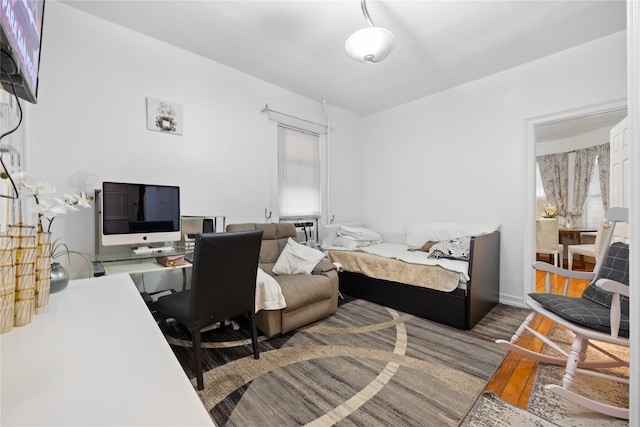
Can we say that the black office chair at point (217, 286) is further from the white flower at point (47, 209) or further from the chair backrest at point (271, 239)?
the chair backrest at point (271, 239)

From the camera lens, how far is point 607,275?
6.01ft

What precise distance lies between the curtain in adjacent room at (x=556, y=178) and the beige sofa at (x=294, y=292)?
17.8ft

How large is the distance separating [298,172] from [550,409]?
10.4 ft

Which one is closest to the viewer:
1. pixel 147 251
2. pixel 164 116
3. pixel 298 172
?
pixel 147 251

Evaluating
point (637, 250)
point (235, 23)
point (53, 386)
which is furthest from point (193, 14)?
point (637, 250)

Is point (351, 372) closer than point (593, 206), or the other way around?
point (351, 372)

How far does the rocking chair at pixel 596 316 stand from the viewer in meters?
1.40

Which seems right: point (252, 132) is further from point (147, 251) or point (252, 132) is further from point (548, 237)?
point (548, 237)

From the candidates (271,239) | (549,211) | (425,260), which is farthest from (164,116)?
(549,211)

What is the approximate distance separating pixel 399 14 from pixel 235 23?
1.37 meters

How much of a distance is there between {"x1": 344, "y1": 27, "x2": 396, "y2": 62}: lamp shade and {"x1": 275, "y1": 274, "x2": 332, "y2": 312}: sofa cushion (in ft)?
6.28

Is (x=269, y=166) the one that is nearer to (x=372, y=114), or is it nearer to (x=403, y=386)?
(x=372, y=114)

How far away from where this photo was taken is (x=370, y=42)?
1990 millimetres

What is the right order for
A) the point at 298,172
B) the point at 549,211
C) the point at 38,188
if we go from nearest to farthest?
1. the point at 38,188
2. the point at 298,172
3. the point at 549,211
